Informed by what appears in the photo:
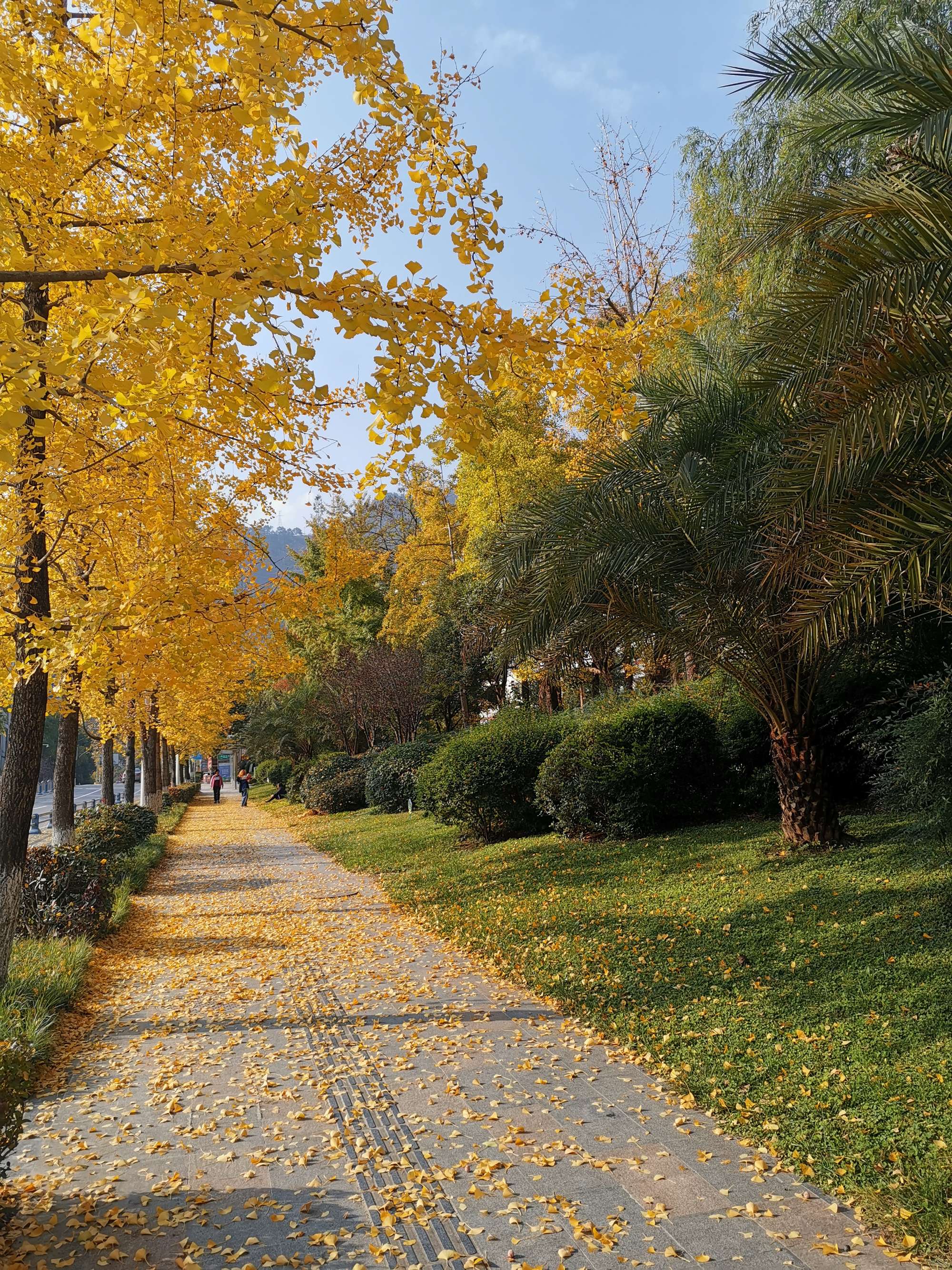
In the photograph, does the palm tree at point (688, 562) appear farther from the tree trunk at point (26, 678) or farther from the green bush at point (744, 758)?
the tree trunk at point (26, 678)

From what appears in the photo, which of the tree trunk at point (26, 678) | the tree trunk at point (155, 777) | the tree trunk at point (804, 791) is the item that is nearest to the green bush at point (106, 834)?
the tree trunk at point (26, 678)

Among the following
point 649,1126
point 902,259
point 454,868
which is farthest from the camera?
point 454,868

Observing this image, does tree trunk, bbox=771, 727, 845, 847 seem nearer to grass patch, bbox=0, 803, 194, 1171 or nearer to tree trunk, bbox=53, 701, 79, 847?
grass patch, bbox=0, 803, 194, 1171

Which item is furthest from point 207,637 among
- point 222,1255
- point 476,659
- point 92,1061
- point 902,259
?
point 476,659

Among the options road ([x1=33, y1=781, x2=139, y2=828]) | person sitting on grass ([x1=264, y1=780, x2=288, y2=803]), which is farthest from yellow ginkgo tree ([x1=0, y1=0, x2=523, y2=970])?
person sitting on grass ([x1=264, y1=780, x2=288, y2=803])

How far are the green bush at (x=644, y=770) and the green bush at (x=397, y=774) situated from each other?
9.60 meters

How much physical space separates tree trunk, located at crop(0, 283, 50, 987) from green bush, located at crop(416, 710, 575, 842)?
706 centimetres

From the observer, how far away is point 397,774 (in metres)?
22.0

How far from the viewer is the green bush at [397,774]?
70.1 feet

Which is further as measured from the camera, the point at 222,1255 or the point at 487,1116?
the point at 487,1116

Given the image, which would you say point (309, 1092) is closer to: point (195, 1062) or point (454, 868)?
point (195, 1062)

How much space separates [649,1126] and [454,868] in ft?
26.8

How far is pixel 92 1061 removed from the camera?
574 cm

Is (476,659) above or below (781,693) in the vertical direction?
above
